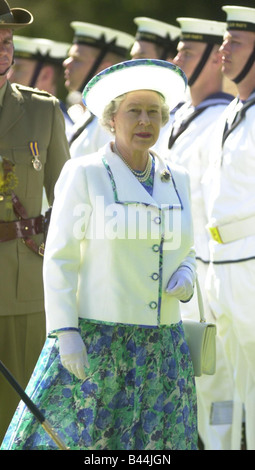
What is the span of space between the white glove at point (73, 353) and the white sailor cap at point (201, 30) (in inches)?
172

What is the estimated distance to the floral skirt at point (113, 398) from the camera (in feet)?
19.3

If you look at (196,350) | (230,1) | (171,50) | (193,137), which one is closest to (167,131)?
(193,137)

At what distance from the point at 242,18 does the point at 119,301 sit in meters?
3.31

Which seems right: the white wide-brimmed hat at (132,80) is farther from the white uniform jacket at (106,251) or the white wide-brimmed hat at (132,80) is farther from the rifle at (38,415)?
the rifle at (38,415)

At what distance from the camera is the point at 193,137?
9328 mm

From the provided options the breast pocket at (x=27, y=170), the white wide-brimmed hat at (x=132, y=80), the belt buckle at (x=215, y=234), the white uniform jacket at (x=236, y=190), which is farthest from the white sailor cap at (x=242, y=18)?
the white wide-brimmed hat at (x=132, y=80)

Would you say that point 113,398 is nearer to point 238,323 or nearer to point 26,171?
point 26,171

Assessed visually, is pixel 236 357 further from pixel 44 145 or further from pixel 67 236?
pixel 67 236

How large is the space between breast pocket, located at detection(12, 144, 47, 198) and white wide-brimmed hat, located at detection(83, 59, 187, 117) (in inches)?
36.8

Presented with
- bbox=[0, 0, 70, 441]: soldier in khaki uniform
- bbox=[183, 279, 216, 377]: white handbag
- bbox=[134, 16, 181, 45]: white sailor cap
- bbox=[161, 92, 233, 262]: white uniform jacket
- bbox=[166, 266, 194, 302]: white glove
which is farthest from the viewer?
bbox=[134, 16, 181, 45]: white sailor cap

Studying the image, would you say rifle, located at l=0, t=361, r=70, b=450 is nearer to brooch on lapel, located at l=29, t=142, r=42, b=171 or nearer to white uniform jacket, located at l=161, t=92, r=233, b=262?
brooch on lapel, located at l=29, t=142, r=42, b=171

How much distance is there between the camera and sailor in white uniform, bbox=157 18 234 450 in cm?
889

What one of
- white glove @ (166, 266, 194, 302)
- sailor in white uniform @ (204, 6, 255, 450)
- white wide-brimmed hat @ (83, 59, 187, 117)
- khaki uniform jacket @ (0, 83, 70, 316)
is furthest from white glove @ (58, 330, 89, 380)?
sailor in white uniform @ (204, 6, 255, 450)
